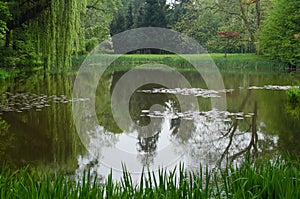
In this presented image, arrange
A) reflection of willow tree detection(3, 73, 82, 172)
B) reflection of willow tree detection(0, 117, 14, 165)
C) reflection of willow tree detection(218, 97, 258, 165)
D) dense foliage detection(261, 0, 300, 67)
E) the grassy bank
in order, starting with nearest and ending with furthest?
1. reflection of willow tree detection(3, 73, 82, 172)
2. reflection of willow tree detection(0, 117, 14, 165)
3. reflection of willow tree detection(218, 97, 258, 165)
4. dense foliage detection(261, 0, 300, 67)
5. the grassy bank

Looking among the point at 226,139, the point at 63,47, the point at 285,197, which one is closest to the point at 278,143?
the point at 226,139

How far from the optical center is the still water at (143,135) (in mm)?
3809

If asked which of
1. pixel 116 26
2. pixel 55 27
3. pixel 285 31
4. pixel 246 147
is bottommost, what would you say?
pixel 246 147

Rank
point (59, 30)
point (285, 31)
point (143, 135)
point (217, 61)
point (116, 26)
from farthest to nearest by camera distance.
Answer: point (116, 26), point (217, 61), point (285, 31), point (59, 30), point (143, 135)

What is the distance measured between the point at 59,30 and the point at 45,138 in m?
3.54

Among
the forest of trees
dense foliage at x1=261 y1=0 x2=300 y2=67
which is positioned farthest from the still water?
dense foliage at x1=261 y1=0 x2=300 y2=67

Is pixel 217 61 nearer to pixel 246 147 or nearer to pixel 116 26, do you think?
pixel 116 26

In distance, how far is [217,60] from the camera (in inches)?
839

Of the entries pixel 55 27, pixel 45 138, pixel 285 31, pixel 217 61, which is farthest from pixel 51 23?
pixel 217 61

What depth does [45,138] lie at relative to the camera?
14.9 ft

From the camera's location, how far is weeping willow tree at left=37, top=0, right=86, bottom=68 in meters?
7.36

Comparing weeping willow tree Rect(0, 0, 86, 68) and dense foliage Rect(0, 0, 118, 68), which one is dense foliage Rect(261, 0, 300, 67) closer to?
dense foliage Rect(0, 0, 118, 68)

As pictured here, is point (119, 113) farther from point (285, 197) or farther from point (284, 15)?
point (284, 15)

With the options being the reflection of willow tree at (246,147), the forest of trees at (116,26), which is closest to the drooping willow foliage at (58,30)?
the forest of trees at (116,26)
